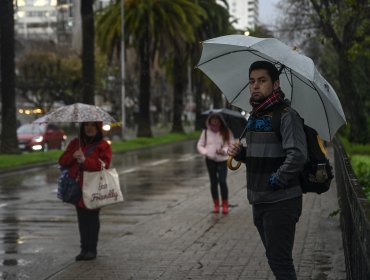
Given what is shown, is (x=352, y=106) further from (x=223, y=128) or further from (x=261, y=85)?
(x=261, y=85)

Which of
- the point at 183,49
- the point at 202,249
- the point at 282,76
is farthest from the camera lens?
the point at 183,49

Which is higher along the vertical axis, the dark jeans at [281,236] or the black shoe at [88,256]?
the dark jeans at [281,236]

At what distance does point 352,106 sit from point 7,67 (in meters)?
11.8

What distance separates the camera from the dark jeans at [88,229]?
28.2 feet

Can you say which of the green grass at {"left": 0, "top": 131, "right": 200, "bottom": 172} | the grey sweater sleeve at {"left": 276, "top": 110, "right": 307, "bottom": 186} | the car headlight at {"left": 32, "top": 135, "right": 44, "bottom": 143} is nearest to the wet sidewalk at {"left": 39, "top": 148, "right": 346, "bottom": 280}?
the grey sweater sleeve at {"left": 276, "top": 110, "right": 307, "bottom": 186}

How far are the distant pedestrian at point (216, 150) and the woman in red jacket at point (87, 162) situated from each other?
13.7 feet

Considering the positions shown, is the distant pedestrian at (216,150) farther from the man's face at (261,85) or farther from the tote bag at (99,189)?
the man's face at (261,85)

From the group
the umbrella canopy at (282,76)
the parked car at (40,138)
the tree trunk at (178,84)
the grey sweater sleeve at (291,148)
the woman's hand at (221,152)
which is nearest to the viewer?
the grey sweater sleeve at (291,148)

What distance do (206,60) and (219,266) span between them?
2677mm

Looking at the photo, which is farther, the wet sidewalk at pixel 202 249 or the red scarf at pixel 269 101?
the wet sidewalk at pixel 202 249

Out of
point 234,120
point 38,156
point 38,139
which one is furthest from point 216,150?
point 38,139

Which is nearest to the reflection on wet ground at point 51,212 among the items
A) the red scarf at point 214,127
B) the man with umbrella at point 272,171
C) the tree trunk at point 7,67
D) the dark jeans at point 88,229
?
the dark jeans at point 88,229

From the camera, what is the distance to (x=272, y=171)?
5133 millimetres

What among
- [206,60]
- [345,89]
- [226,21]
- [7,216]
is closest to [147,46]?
[226,21]
